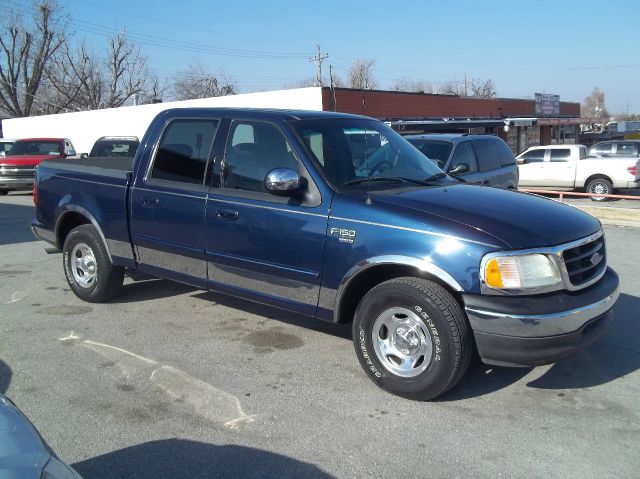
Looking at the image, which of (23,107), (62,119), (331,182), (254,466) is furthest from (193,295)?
(23,107)

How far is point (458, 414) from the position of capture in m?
3.77

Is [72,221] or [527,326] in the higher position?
[72,221]

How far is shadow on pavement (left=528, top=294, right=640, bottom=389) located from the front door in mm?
1853

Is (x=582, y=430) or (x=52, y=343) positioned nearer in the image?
(x=582, y=430)

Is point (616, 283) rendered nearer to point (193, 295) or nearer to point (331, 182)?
point (331, 182)

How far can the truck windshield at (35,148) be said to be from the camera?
19.6 metres

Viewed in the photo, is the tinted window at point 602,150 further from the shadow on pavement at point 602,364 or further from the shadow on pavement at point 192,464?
the shadow on pavement at point 192,464

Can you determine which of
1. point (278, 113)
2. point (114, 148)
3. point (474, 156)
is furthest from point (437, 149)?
point (114, 148)

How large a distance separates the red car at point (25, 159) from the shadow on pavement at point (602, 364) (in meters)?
17.5

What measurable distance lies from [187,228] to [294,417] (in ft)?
6.54

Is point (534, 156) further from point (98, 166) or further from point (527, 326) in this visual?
point (527, 326)

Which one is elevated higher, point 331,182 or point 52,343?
point 331,182

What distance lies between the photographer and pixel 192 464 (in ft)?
10.5

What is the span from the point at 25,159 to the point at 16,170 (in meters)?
0.45
